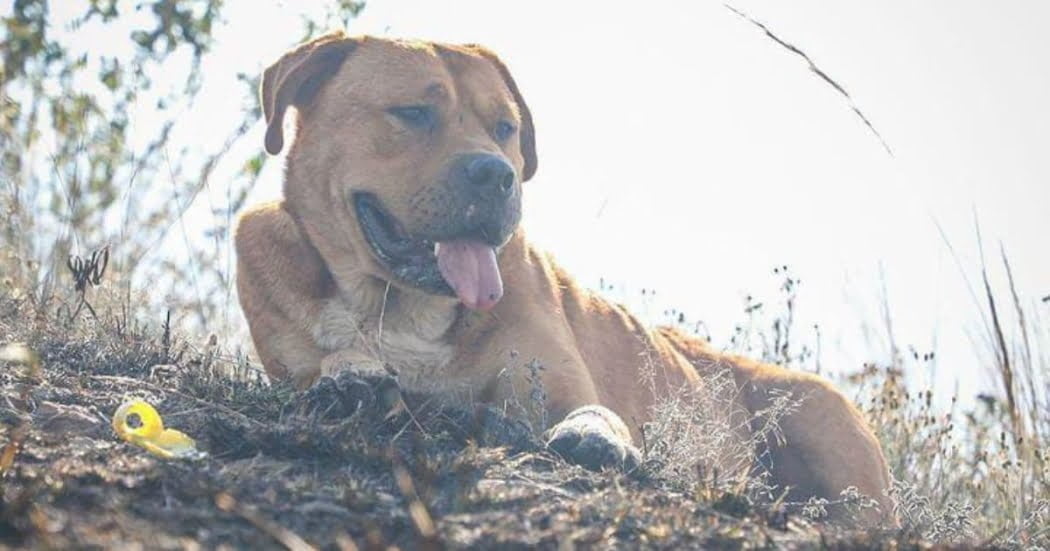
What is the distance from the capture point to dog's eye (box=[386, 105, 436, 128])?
17.4 ft

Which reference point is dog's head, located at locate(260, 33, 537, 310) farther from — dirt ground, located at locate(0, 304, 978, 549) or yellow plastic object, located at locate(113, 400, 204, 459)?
yellow plastic object, located at locate(113, 400, 204, 459)

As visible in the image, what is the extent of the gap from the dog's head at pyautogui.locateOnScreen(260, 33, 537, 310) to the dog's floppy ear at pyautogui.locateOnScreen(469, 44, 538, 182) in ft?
0.53

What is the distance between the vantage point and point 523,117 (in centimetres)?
601

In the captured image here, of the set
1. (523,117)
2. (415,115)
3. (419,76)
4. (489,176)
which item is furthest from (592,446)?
(523,117)

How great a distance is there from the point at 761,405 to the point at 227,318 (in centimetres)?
271

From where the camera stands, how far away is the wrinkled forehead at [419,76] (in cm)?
536

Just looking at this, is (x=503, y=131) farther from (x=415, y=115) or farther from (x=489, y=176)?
(x=489, y=176)

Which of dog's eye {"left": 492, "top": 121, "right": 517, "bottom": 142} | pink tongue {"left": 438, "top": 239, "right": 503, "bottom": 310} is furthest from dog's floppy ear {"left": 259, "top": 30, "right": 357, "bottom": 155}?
pink tongue {"left": 438, "top": 239, "right": 503, "bottom": 310}

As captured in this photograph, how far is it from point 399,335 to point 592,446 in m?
1.27

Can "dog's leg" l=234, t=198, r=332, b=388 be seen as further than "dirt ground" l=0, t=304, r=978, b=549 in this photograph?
Yes

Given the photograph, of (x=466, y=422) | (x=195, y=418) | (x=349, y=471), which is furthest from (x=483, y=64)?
(x=349, y=471)

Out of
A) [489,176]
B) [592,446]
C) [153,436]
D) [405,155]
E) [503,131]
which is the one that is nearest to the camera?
[153,436]

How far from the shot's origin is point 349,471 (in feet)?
11.3

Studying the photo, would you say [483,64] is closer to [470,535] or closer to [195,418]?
[195,418]
